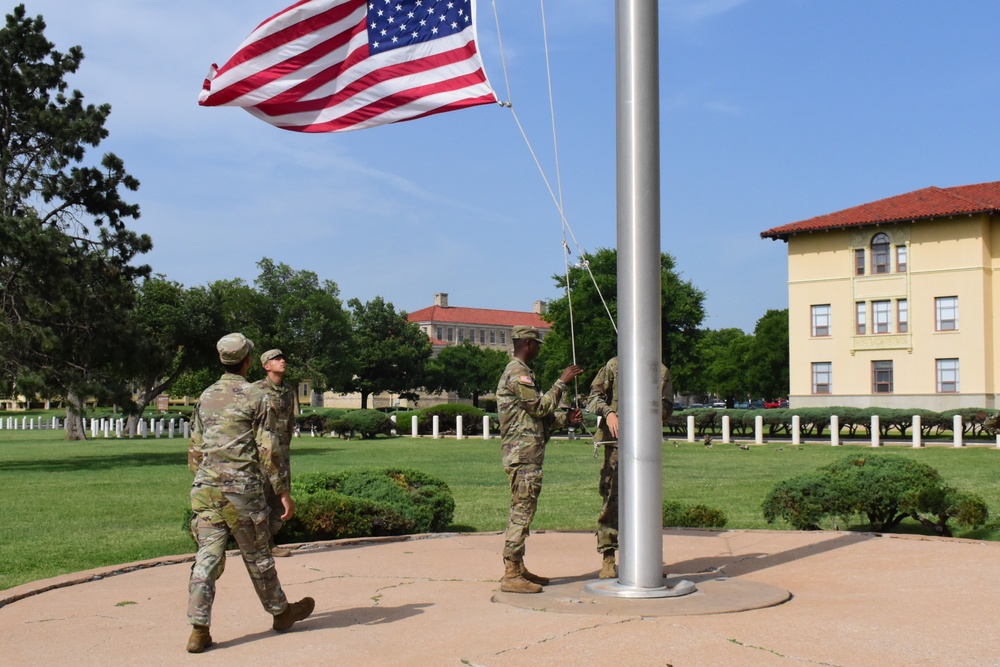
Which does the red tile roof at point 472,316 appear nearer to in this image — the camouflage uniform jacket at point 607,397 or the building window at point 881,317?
the building window at point 881,317

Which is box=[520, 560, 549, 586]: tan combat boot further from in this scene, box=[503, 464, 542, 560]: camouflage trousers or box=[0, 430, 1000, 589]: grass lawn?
box=[0, 430, 1000, 589]: grass lawn

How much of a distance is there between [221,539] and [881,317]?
50094mm

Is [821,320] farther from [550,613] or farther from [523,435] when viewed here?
[550,613]

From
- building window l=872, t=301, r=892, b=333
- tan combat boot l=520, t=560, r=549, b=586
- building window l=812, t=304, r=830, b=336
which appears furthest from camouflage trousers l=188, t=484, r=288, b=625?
building window l=812, t=304, r=830, b=336

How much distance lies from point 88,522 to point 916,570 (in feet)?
35.9

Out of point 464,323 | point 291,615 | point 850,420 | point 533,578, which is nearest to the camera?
point 291,615

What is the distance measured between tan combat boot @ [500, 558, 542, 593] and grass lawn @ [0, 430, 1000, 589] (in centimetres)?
485

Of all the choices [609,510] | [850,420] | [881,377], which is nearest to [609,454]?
[609,510]

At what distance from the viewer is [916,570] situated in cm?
859

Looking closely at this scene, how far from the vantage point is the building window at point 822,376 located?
5372cm

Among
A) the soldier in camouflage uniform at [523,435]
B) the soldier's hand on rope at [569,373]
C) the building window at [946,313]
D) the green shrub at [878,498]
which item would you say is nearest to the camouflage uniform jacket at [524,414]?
the soldier in camouflage uniform at [523,435]

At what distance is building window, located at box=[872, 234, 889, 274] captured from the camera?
2025 inches

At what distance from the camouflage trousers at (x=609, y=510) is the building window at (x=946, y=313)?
1798 inches

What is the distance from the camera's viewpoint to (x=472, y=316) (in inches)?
6467
